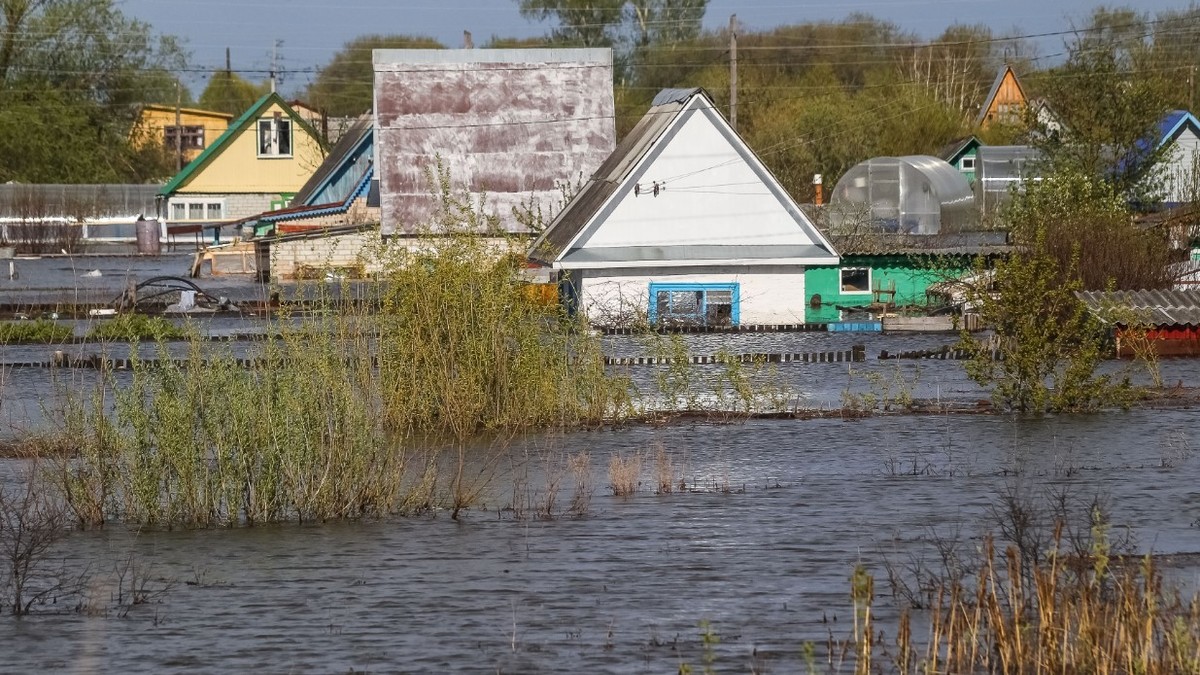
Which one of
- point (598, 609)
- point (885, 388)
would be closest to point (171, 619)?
point (598, 609)

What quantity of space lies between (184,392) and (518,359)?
617 centimetres

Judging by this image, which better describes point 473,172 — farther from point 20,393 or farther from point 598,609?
point 598,609

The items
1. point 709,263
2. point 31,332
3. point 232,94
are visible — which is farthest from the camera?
point 232,94

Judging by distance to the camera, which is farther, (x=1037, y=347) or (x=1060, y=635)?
(x=1037, y=347)

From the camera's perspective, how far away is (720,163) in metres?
37.6

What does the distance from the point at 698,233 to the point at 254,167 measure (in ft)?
175

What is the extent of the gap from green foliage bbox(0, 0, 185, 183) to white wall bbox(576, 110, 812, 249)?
6514cm

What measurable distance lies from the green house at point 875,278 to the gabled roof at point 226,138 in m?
45.6

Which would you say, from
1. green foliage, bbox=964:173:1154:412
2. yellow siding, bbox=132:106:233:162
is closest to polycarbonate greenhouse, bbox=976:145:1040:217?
green foliage, bbox=964:173:1154:412

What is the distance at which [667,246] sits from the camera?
121 ft

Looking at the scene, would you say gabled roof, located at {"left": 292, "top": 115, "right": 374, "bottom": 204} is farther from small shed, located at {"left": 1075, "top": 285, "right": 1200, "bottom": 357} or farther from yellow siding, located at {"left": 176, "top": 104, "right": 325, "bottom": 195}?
small shed, located at {"left": 1075, "top": 285, "right": 1200, "bottom": 357}

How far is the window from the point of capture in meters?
87.0

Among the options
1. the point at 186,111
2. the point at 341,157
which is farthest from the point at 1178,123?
the point at 186,111

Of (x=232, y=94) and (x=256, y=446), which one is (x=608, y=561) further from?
(x=232, y=94)
